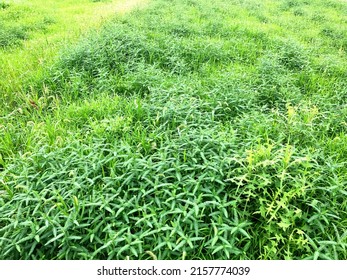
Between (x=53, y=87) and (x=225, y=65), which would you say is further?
(x=225, y=65)

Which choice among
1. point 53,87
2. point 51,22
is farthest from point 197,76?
point 51,22

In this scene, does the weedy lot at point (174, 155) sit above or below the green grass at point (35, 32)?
below

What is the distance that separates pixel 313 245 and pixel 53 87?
4.29m

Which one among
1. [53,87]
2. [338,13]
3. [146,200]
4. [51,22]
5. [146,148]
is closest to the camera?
[146,200]

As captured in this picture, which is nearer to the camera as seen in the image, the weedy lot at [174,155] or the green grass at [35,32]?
the weedy lot at [174,155]

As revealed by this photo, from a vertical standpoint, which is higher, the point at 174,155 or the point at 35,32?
the point at 35,32

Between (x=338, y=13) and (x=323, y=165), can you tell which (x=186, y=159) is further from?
(x=338, y=13)

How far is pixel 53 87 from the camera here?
4.70 metres

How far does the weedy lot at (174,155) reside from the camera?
7.59 feet

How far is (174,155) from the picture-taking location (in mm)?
2914

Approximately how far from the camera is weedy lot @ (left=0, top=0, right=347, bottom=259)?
2.31m

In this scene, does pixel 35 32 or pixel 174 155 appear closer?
pixel 174 155

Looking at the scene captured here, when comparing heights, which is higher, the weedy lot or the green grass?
the green grass

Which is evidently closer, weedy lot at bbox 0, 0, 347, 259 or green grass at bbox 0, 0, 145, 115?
weedy lot at bbox 0, 0, 347, 259
